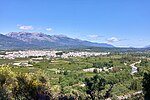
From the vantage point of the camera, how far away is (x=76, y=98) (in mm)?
50969

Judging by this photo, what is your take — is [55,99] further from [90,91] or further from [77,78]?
[77,78]

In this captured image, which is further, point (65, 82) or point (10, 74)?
point (65, 82)

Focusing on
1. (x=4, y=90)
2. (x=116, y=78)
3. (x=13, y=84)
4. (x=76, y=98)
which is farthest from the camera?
(x=116, y=78)

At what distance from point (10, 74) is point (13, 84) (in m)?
1.63

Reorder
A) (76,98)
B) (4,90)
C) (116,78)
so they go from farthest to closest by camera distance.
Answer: (116,78)
(76,98)
(4,90)

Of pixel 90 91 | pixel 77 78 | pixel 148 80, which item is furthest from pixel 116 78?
pixel 148 80

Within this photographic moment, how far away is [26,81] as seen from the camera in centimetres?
4741

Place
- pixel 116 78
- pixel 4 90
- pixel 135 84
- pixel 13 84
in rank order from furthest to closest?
pixel 116 78 → pixel 135 84 → pixel 13 84 → pixel 4 90

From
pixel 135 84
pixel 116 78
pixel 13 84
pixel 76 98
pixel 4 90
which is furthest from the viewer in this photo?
pixel 116 78

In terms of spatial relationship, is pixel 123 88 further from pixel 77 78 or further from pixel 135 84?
pixel 77 78

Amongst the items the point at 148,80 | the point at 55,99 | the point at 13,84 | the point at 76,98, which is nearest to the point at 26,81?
the point at 13,84

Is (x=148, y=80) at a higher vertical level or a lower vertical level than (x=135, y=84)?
higher

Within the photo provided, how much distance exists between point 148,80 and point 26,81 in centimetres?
1815

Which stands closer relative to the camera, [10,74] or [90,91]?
[10,74]
